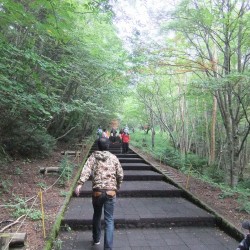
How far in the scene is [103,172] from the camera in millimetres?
4055

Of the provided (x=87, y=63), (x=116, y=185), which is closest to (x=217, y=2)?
(x=87, y=63)

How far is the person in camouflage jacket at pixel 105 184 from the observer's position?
3941 mm

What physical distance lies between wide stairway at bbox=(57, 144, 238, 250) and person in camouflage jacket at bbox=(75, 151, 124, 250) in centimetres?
60

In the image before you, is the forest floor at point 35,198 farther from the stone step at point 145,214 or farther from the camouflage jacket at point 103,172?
the camouflage jacket at point 103,172

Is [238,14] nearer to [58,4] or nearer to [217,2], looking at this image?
[217,2]

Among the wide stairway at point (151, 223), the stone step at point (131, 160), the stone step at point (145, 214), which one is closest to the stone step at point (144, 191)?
the wide stairway at point (151, 223)

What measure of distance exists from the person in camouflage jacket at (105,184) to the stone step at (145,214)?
3.65ft

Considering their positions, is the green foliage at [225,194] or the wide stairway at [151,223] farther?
the green foliage at [225,194]

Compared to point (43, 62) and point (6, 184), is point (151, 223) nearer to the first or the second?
point (6, 184)

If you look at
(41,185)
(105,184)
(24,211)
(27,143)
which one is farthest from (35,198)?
(27,143)

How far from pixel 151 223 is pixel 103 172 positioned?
204 cm

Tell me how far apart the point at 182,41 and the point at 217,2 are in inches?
136

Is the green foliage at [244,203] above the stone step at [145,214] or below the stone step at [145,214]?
above

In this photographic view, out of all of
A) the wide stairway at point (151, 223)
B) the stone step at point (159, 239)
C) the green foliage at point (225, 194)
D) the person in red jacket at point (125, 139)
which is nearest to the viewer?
the stone step at point (159, 239)
